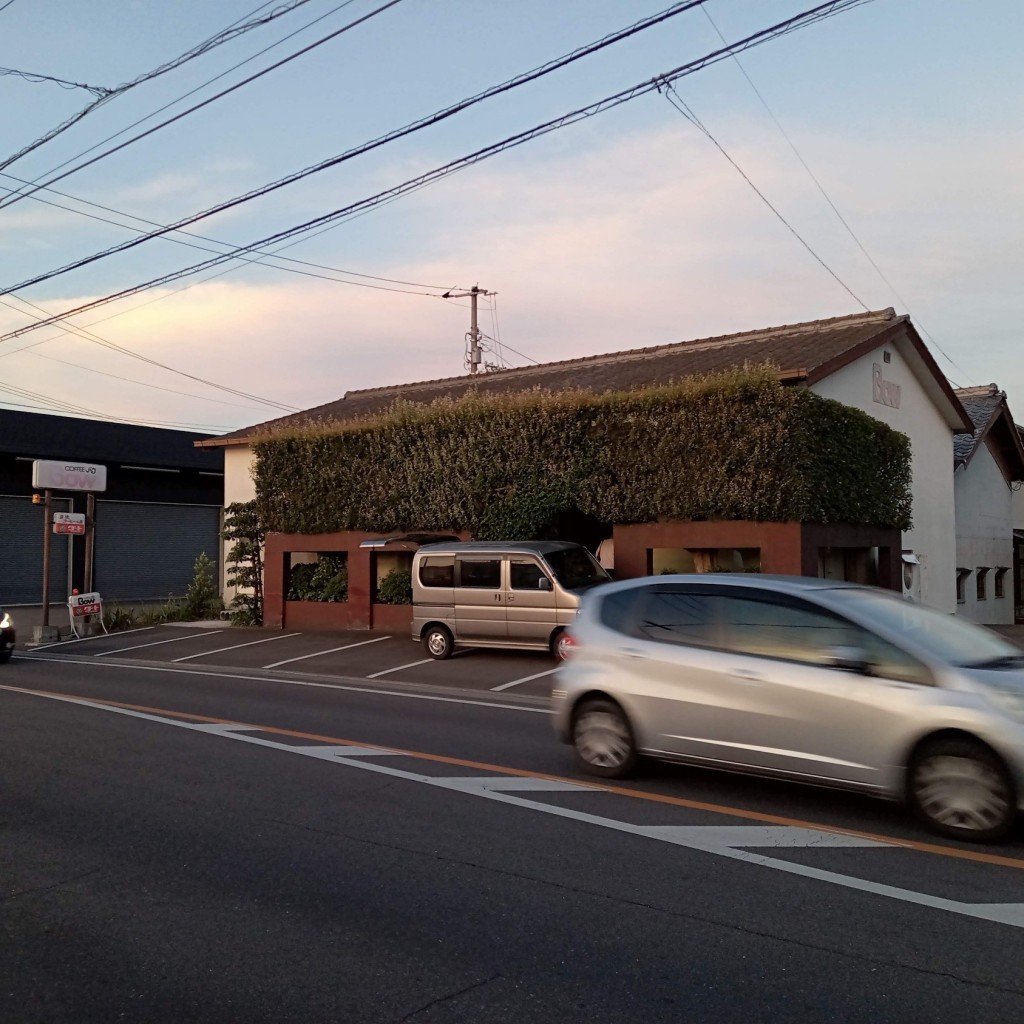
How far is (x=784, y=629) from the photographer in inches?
289

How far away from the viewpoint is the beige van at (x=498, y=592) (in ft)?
55.2

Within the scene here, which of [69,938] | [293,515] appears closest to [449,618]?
[293,515]

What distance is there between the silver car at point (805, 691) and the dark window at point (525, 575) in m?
8.19

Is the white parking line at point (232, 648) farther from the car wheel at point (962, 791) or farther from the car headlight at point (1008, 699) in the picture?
the car headlight at point (1008, 699)

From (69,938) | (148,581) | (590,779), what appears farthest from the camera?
(148,581)

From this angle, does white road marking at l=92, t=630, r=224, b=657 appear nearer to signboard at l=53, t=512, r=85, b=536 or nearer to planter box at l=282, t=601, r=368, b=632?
planter box at l=282, t=601, r=368, b=632

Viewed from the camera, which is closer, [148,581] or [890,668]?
[890,668]

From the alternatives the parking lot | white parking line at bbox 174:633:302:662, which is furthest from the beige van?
white parking line at bbox 174:633:302:662

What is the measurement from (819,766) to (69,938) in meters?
4.66

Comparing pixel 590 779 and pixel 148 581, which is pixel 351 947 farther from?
pixel 148 581

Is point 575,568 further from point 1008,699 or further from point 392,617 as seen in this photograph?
point 1008,699

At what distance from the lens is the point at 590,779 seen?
8.27 metres

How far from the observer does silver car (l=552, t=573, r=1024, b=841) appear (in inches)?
251

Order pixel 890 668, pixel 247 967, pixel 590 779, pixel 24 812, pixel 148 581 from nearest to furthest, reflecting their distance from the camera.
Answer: pixel 247 967 → pixel 890 668 → pixel 24 812 → pixel 590 779 → pixel 148 581
